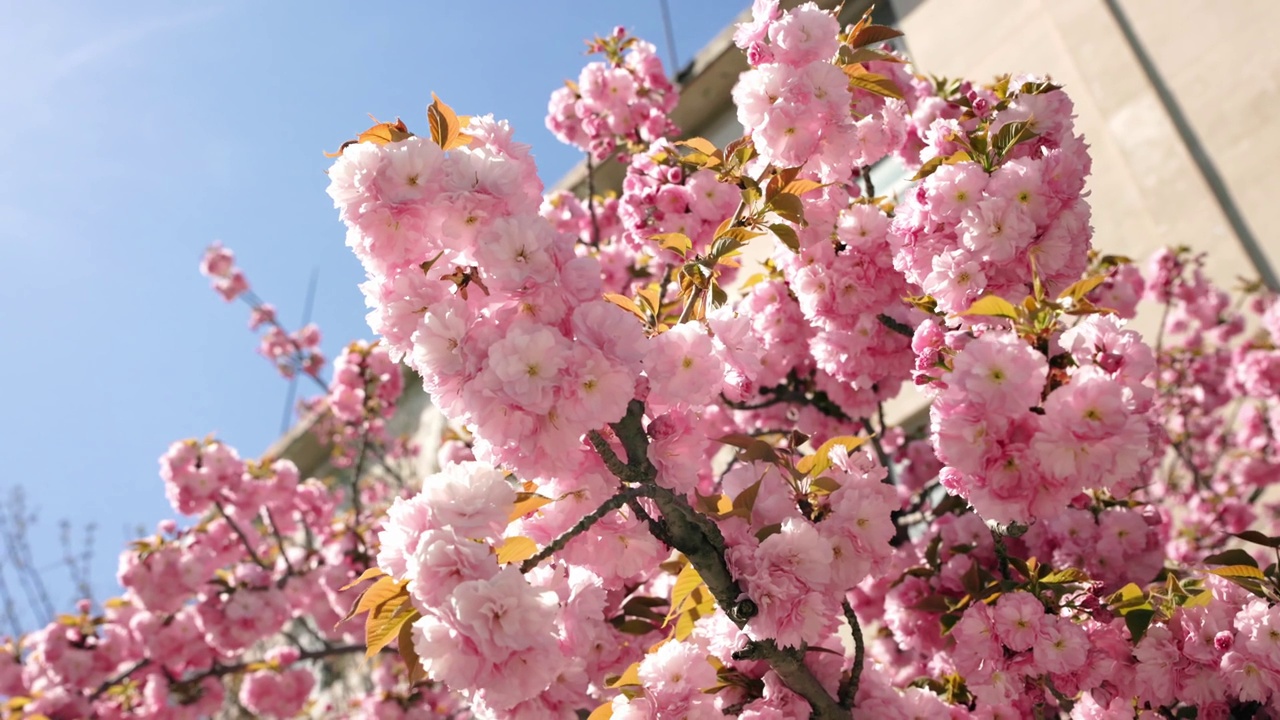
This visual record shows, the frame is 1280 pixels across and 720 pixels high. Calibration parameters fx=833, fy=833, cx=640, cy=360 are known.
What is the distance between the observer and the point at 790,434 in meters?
2.11

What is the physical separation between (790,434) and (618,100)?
7.62ft

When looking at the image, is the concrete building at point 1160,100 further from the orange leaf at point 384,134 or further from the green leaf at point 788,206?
the orange leaf at point 384,134

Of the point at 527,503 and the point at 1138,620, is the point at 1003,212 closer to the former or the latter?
the point at 1138,620

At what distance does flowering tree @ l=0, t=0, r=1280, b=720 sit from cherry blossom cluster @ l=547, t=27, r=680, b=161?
1.10 metres

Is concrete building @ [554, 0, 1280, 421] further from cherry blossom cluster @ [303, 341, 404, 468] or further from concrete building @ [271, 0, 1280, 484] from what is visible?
cherry blossom cluster @ [303, 341, 404, 468]

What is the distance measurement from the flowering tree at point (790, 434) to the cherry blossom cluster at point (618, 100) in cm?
110

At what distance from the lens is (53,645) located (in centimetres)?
429

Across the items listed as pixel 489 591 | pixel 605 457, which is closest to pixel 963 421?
pixel 605 457

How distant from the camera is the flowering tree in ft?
4.68

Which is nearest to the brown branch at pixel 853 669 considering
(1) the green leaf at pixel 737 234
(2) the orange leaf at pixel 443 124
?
(1) the green leaf at pixel 737 234

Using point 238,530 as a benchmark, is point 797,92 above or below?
below

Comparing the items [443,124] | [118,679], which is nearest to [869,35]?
[443,124]

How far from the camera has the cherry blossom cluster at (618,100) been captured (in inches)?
153

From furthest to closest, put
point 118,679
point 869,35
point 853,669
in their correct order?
point 118,679 < point 869,35 < point 853,669
